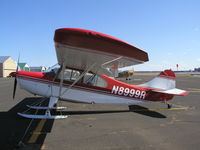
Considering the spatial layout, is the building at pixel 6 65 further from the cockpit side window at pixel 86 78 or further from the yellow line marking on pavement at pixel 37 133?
the yellow line marking on pavement at pixel 37 133

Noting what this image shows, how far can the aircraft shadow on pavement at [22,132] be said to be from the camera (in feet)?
9.98

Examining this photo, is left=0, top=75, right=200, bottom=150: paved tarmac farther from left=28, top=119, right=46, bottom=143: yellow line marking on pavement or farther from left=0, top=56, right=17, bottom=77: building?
left=0, top=56, right=17, bottom=77: building

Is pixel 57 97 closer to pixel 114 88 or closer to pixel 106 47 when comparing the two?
pixel 114 88

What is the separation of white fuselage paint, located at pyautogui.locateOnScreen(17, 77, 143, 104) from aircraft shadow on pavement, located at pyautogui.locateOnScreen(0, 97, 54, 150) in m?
0.97

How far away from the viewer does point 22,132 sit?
3.70m

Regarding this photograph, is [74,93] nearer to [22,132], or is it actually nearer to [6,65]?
[22,132]

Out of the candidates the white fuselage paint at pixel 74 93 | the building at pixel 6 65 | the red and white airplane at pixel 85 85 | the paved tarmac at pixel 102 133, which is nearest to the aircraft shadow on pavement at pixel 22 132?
the paved tarmac at pixel 102 133

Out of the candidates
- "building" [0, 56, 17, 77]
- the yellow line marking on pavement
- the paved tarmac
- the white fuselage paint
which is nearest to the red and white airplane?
the white fuselage paint

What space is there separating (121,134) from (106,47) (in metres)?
2.29

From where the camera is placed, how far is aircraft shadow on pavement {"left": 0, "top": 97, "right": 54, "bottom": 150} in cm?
304

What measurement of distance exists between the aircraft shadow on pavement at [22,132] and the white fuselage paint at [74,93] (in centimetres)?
97

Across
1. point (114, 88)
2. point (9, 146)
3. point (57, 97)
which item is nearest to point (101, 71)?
point (114, 88)

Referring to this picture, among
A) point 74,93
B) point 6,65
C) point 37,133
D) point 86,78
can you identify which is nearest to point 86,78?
point 86,78

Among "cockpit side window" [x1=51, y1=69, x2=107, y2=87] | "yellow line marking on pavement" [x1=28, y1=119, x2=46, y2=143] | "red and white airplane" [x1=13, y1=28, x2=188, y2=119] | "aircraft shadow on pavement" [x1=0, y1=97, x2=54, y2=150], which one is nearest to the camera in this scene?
"aircraft shadow on pavement" [x1=0, y1=97, x2=54, y2=150]
